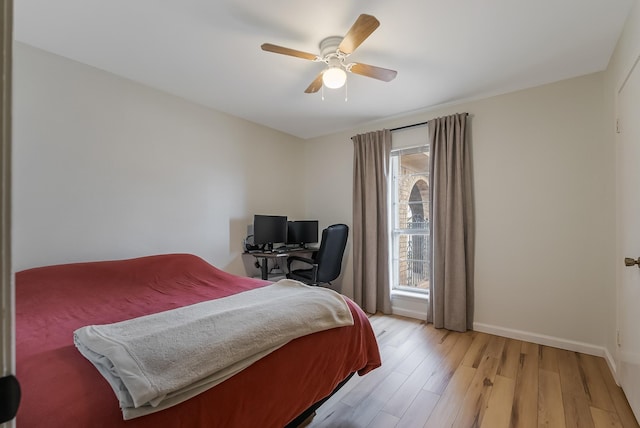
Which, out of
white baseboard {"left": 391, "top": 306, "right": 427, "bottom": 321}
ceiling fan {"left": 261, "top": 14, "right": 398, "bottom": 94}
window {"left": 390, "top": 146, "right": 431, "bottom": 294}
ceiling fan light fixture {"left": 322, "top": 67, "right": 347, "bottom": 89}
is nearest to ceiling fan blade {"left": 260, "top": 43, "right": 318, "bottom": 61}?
ceiling fan {"left": 261, "top": 14, "right": 398, "bottom": 94}

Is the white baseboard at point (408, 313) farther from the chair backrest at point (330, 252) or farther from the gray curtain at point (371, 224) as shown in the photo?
the chair backrest at point (330, 252)

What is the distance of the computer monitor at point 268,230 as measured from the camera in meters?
3.52

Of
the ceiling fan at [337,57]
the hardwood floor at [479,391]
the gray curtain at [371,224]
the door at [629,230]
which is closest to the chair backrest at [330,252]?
the gray curtain at [371,224]

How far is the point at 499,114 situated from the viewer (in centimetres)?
293

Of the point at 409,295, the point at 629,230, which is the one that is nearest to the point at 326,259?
the point at 409,295

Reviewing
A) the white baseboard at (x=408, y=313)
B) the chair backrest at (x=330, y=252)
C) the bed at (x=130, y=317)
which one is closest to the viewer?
the bed at (x=130, y=317)

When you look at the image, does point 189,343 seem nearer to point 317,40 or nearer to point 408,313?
point 317,40

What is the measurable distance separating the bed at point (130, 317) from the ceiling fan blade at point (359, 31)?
1.65 meters

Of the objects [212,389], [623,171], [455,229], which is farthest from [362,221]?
[212,389]

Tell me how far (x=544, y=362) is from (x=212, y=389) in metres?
2.64

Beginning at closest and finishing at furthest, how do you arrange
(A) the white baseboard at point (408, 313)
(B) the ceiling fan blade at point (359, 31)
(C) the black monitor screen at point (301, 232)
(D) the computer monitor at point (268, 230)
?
1. (B) the ceiling fan blade at point (359, 31)
2. (A) the white baseboard at point (408, 313)
3. (D) the computer monitor at point (268, 230)
4. (C) the black monitor screen at point (301, 232)

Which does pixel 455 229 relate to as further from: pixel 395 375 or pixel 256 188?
pixel 256 188

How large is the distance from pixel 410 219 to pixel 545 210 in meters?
1.37

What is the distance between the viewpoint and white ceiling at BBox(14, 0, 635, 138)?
1.78m
